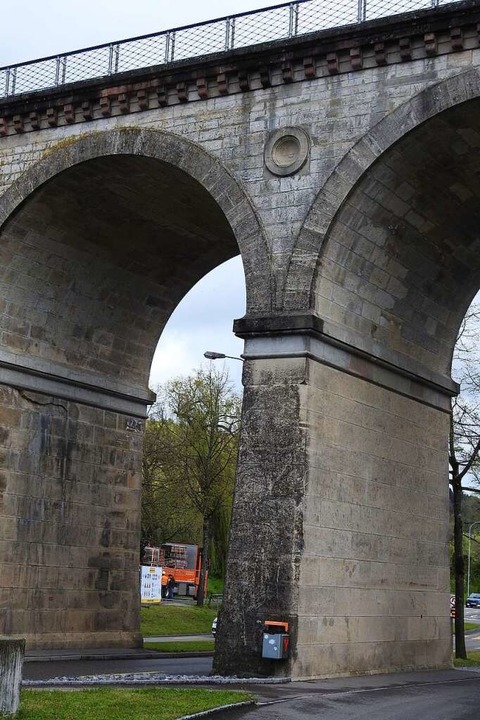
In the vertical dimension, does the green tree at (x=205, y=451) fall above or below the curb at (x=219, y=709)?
above

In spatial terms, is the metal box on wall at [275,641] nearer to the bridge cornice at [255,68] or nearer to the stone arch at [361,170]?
the stone arch at [361,170]

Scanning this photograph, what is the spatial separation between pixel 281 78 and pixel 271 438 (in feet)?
20.1

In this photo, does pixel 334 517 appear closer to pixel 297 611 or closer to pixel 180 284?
pixel 297 611

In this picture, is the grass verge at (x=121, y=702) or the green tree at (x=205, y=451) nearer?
the grass verge at (x=121, y=702)

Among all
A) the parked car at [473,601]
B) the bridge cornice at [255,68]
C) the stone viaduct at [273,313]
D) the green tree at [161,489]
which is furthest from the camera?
the parked car at [473,601]

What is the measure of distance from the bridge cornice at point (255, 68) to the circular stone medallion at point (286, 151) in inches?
39.6

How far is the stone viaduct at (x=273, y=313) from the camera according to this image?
58.2 feet

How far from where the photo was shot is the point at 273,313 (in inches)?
719

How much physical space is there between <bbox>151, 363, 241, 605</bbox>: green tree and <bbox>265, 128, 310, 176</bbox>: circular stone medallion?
23.5 m

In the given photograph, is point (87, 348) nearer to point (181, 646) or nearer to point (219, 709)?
point (181, 646)

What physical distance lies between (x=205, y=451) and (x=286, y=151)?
2661 centimetres

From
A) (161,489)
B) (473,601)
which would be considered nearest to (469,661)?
(161,489)

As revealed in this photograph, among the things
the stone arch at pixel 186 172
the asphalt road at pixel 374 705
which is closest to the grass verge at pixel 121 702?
the asphalt road at pixel 374 705

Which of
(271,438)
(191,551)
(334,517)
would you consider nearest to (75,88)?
(271,438)
